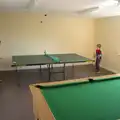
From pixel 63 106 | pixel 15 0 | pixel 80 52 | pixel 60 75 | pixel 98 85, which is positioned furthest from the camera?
pixel 80 52

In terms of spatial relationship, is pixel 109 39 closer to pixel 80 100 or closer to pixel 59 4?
pixel 59 4

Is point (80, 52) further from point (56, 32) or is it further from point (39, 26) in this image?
point (39, 26)

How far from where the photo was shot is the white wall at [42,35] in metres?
6.39

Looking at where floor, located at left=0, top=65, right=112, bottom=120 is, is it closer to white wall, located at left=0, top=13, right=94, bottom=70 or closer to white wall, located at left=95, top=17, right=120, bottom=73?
white wall, located at left=95, top=17, right=120, bottom=73

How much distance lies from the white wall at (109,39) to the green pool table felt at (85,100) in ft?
12.3

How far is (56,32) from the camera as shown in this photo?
273 inches

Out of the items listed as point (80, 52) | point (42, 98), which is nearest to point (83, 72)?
point (80, 52)

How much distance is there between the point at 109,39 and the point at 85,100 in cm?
504

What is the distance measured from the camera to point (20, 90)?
4.39 metres

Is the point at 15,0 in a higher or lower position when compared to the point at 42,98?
higher

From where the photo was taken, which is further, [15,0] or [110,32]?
[110,32]

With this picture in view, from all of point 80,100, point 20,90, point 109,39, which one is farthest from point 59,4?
point 80,100

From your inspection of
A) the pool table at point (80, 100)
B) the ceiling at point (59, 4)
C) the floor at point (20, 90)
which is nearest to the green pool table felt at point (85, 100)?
the pool table at point (80, 100)

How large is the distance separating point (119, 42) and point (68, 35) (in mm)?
2186
